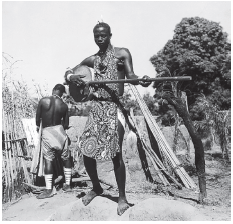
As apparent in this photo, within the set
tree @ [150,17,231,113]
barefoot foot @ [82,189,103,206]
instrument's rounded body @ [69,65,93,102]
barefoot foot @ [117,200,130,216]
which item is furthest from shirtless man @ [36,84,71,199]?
tree @ [150,17,231,113]

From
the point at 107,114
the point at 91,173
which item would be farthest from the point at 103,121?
the point at 91,173

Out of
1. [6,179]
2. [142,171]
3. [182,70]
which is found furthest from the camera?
[182,70]

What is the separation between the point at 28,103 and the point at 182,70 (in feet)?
35.6

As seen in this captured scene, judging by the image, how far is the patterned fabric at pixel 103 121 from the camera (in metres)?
3.36

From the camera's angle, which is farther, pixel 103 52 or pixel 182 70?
pixel 182 70

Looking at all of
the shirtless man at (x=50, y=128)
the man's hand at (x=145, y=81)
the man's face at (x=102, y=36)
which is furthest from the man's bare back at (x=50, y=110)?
the man's hand at (x=145, y=81)

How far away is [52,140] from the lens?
561 centimetres

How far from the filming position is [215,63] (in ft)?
53.8

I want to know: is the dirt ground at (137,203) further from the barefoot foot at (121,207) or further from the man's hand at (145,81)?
the man's hand at (145,81)

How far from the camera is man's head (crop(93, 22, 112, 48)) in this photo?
332 cm

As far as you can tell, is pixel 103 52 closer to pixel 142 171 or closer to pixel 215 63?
pixel 142 171

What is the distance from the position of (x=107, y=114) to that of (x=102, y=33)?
2.73ft

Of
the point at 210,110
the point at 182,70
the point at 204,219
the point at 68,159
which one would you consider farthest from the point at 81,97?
the point at 182,70

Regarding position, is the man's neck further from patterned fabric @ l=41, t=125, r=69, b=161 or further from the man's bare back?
patterned fabric @ l=41, t=125, r=69, b=161
